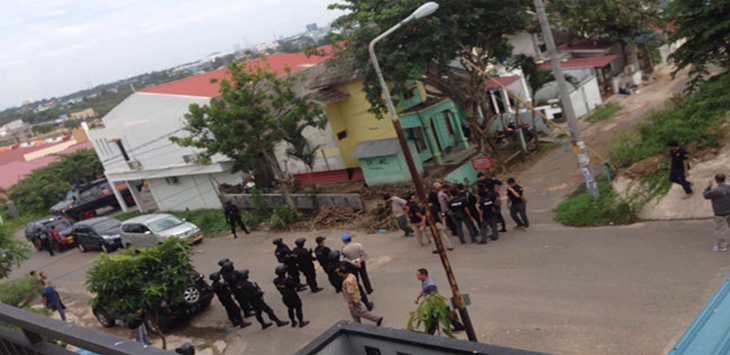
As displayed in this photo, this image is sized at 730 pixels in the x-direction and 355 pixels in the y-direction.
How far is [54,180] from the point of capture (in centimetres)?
3962

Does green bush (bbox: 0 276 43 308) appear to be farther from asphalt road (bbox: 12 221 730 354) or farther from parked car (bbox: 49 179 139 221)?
parked car (bbox: 49 179 139 221)

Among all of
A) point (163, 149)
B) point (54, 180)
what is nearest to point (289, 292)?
point (163, 149)

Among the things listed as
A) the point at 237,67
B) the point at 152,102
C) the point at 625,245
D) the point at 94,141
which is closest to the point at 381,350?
the point at 625,245

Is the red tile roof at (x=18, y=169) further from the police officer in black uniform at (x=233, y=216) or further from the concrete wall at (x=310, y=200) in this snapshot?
the police officer in black uniform at (x=233, y=216)

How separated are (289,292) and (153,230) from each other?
11.7m

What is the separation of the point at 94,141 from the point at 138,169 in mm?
5078

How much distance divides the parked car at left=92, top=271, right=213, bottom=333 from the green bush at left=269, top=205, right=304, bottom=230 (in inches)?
267

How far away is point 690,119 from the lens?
15.1 metres

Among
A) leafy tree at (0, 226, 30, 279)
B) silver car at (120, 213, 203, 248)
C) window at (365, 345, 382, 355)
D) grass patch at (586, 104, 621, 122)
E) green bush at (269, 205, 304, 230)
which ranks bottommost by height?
grass patch at (586, 104, 621, 122)

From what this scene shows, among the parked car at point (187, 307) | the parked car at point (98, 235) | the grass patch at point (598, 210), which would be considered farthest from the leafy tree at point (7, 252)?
the grass patch at point (598, 210)

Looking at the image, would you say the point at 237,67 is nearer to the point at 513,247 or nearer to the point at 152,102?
the point at 152,102

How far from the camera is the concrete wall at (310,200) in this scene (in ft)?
63.4

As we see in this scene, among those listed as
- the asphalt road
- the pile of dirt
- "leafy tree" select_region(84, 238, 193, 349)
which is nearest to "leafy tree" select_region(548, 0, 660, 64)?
the pile of dirt

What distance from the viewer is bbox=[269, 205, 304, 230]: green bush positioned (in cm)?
2059
